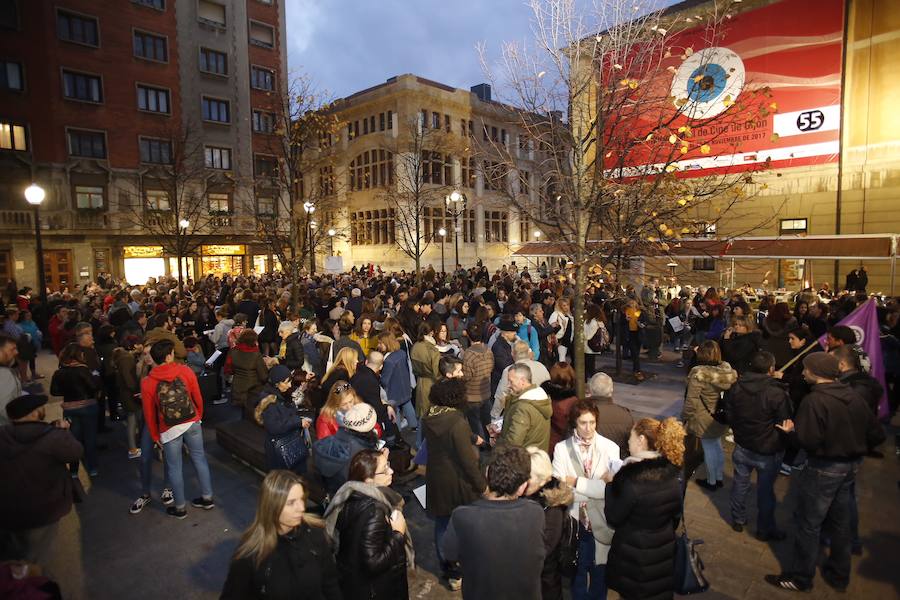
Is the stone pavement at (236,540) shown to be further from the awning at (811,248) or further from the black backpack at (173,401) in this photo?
the awning at (811,248)

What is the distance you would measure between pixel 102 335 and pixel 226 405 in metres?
2.53

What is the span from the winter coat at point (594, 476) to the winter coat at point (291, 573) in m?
1.81

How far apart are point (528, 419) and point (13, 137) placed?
3574 cm

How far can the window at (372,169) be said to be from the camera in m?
40.9

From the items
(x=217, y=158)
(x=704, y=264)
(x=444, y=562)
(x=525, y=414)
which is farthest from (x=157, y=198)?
(x=525, y=414)

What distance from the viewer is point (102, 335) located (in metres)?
8.78

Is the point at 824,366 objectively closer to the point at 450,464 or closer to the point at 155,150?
the point at 450,464

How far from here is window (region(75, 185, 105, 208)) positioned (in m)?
30.2

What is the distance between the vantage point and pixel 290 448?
531 cm

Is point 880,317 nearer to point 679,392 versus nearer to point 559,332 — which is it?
point 679,392

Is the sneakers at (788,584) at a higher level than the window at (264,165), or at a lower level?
lower

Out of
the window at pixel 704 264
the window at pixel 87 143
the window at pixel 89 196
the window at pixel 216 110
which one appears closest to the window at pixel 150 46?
the window at pixel 216 110

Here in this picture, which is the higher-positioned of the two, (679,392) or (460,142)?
(460,142)

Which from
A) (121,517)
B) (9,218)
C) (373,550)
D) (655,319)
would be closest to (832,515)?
(373,550)
